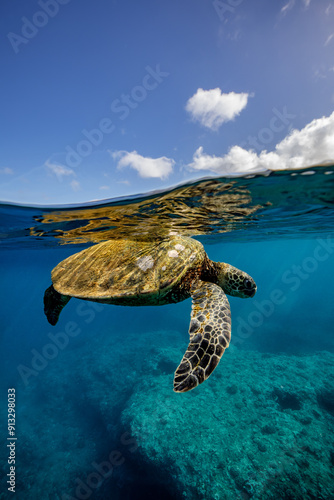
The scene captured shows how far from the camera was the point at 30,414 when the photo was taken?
533 inches

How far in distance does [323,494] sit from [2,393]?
797 inches

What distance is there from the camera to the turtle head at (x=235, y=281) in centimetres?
488

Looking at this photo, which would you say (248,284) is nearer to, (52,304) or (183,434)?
(52,304)

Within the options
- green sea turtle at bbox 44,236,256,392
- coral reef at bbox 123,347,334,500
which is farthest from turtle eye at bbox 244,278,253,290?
coral reef at bbox 123,347,334,500

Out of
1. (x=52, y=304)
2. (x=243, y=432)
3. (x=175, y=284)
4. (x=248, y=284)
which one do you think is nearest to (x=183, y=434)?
(x=243, y=432)

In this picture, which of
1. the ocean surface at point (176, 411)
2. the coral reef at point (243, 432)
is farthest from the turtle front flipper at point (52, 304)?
the coral reef at point (243, 432)

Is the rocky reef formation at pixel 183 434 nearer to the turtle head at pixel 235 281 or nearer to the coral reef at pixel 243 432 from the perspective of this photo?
the coral reef at pixel 243 432

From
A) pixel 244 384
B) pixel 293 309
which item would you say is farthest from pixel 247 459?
pixel 293 309

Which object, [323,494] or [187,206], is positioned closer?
[323,494]

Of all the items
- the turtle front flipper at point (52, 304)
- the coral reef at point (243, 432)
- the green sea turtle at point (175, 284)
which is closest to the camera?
the green sea turtle at point (175, 284)

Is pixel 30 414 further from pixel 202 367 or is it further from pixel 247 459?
pixel 202 367

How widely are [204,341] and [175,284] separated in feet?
4.01

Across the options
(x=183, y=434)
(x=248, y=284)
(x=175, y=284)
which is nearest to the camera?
(x=175, y=284)

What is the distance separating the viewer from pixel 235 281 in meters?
4.91
